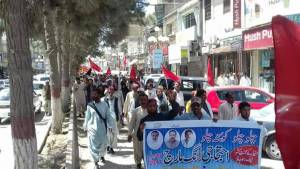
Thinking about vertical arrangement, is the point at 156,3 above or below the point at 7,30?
above

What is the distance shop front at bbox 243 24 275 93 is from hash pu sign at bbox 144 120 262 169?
16.3 meters

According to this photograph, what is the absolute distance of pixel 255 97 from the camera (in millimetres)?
14711

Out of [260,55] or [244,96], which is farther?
[260,55]

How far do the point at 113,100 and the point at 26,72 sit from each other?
638 cm

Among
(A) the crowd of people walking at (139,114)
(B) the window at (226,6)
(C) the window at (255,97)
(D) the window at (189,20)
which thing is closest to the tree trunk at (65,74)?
(B) the window at (226,6)

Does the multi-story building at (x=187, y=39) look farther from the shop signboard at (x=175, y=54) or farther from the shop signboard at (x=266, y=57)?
the shop signboard at (x=266, y=57)

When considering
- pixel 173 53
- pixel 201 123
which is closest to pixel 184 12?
pixel 173 53

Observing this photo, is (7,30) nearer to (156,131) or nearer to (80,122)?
(156,131)

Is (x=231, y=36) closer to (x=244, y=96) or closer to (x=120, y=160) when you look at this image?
(x=244, y=96)

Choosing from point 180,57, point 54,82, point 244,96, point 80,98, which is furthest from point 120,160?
point 180,57

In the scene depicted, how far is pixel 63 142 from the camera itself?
14602 mm

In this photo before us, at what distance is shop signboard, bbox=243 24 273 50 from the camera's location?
2266 cm

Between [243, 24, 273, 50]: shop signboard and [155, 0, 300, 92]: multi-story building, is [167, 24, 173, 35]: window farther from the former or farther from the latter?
[243, 24, 273, 50]: shop signboard

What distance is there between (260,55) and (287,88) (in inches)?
950
